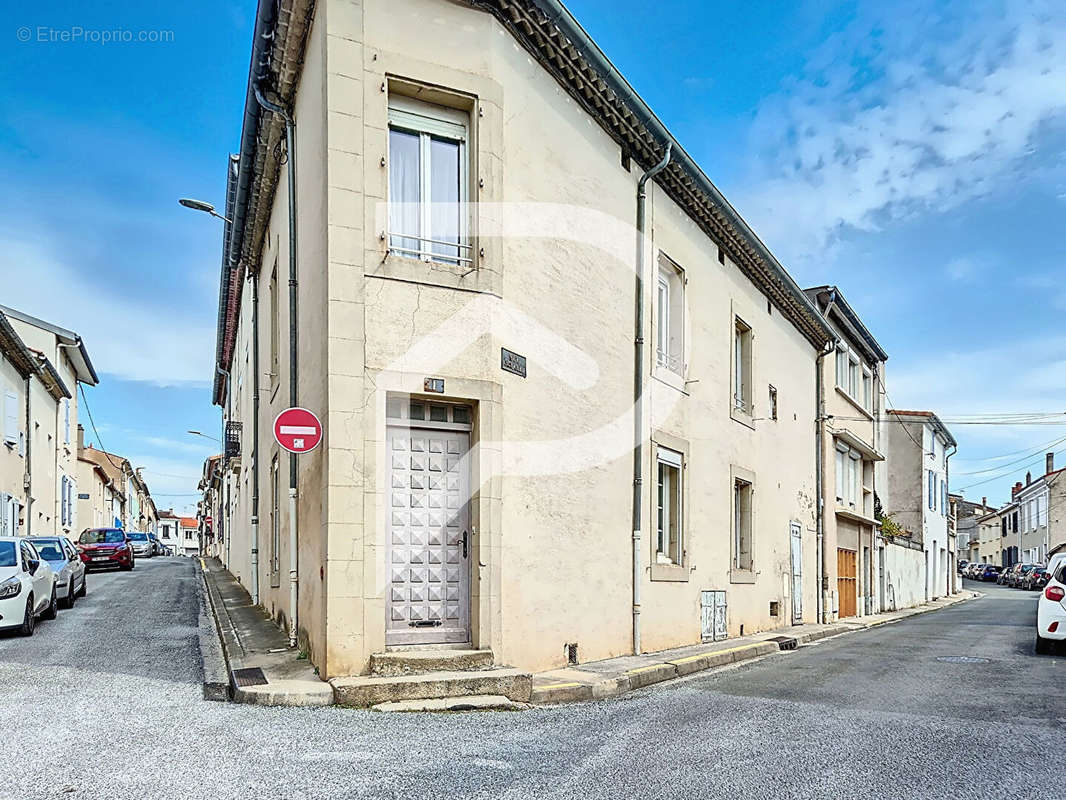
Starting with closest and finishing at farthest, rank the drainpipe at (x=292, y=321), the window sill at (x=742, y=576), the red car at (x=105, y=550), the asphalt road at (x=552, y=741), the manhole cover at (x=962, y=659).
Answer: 1. the asphalt road at (x=552, y=741)
2. the drainpipe at (x=292, y=321)
3. the manhole cover at (x=962, y=659)
4. the window sill at (x=742, y=576)
5. the red car at (x=105, y=550)

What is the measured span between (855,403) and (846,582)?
16.5 ft

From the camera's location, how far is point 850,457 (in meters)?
24.8

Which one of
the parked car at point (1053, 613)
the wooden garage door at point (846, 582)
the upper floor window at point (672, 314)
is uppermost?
the upper floor window at point (672, 314)

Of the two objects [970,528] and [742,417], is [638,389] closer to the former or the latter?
[742,417]

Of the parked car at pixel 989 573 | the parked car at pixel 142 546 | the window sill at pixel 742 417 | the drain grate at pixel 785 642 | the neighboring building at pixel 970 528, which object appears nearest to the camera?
the drain grate at pixel 785 642

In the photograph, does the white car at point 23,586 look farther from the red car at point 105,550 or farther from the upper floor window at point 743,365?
the red car at point 105,550

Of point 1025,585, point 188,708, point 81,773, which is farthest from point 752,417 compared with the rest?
point 1025,585

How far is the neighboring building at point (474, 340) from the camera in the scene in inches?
327

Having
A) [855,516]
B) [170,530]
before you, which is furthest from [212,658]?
[170,530]

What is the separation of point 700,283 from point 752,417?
3.48 meters

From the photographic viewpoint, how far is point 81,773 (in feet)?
16.9

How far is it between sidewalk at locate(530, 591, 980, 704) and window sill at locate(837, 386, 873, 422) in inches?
345

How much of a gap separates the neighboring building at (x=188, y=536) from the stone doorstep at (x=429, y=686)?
376 feet

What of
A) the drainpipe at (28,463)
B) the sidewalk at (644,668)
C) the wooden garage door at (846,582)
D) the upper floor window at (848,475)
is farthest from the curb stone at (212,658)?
the upper floor window at (848,475)
